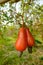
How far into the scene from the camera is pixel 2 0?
877mm

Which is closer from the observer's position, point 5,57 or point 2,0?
point 2,0

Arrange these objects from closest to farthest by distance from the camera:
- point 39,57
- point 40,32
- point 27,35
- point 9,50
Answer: point 27,35 → point 40,32 → point 9,50 → point 39,57

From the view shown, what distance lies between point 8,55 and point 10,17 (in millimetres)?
1487

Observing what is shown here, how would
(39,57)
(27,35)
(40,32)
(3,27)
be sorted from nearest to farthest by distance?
(27,35), (3,27), (40,32), (39,57)

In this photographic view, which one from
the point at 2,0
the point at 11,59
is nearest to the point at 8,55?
the point at 11,59

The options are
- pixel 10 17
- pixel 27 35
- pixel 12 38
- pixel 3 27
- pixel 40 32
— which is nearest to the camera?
pixel 27 35

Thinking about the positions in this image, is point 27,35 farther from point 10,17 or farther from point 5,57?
point 5,57

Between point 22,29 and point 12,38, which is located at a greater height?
point 22,29

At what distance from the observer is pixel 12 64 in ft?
11.2

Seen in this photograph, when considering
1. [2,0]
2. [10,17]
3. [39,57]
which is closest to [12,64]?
[39,57]

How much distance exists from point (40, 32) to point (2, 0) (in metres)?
2.32

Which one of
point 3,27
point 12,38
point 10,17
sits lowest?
point 12,38

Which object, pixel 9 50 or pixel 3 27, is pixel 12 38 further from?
pixel 3 27

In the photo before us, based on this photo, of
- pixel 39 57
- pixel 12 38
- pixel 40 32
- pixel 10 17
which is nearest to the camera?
pixel 10 17
